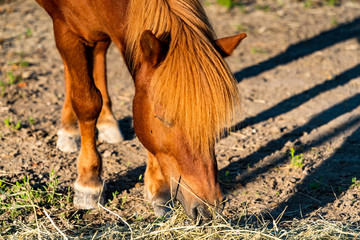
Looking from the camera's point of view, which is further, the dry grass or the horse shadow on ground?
the horse shadow on ground

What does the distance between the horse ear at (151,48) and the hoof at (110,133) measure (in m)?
1.78

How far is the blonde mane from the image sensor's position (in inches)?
92.9

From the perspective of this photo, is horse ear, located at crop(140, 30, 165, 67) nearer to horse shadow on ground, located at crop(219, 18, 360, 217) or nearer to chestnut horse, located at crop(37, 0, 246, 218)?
chestnut horse, located at crop(37, 0, 246, 218)

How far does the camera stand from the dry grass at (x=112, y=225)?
267cm

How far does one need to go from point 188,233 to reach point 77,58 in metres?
1.45

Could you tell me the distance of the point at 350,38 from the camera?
6.66m

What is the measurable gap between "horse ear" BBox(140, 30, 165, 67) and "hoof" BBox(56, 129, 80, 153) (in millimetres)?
1784

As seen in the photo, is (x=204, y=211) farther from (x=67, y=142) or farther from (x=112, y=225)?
(x=67, y=142)

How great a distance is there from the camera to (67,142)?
4004 millimetres

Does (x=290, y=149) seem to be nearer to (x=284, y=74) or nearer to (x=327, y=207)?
(x=327, y=207)

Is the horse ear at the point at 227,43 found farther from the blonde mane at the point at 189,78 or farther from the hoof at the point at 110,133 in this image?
the hoof at the point at 110,133

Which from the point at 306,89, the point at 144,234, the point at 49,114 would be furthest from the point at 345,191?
the point at 49,114

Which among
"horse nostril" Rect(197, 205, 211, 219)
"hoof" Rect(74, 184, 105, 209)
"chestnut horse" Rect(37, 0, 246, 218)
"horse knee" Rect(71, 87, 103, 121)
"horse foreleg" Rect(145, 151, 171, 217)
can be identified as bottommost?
"hoof" Rect(74, 184, 105, 209)

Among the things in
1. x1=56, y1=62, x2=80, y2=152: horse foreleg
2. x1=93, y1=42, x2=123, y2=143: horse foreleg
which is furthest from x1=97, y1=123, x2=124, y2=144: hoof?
x1=56, y1=62, x2=80, y2=152: horse foreleg
